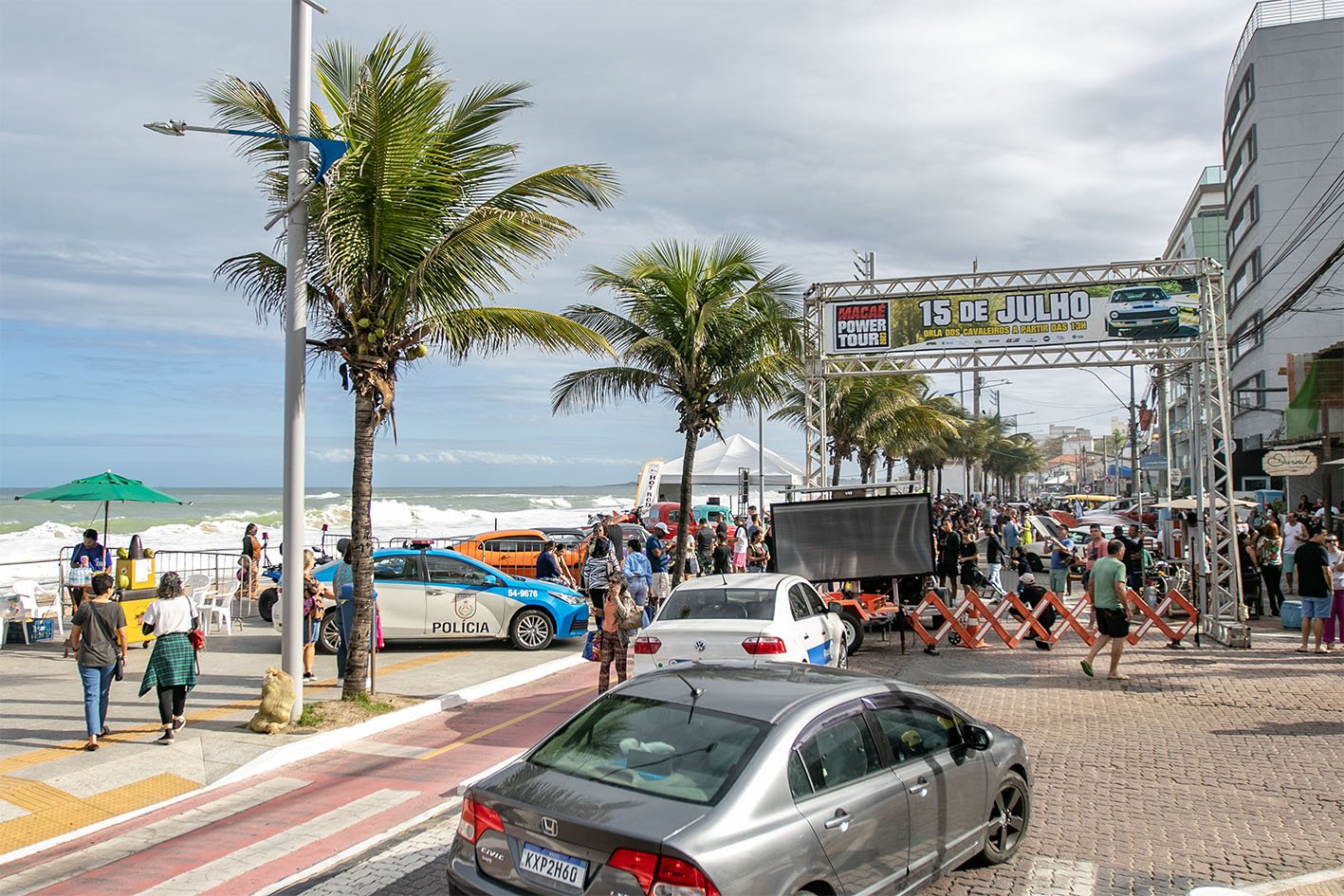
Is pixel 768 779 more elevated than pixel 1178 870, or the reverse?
pixel 768 779

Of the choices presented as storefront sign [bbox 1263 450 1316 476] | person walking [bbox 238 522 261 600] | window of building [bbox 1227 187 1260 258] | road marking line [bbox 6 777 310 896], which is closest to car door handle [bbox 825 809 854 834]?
road marking line [bbox 6 777 310 896]

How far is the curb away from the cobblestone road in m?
2.26

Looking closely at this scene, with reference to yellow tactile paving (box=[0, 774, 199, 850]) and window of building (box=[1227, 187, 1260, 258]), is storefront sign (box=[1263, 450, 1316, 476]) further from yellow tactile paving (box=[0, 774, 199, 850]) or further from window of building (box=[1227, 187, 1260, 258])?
window of building (box=[1227, 187, 1260, 258])

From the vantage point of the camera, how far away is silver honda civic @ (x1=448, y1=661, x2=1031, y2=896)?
12.2 ft

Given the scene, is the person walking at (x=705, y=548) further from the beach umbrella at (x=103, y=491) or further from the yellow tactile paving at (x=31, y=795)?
the yellow tactile paving at (x=31, y=795)

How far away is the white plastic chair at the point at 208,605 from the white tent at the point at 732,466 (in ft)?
76.3

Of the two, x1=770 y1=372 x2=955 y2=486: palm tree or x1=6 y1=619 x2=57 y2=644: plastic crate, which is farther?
x1=770 y1=372 x2=955 y2=486: palm tree

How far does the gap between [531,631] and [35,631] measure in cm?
747

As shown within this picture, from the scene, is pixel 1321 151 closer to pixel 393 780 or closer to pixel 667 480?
pixel 667 480

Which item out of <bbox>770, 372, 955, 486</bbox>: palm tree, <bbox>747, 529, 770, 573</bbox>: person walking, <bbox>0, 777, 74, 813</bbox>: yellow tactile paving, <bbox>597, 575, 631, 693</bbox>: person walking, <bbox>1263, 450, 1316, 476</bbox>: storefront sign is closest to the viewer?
<bbox>0, 777, 74, 813</bbox>: yellow tactile paving

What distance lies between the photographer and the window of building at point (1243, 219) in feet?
162

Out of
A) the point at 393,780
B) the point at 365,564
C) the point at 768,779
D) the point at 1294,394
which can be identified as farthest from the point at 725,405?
the point at 1294,394

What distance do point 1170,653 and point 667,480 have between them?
2801 centimetres

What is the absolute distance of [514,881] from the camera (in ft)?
13.0
